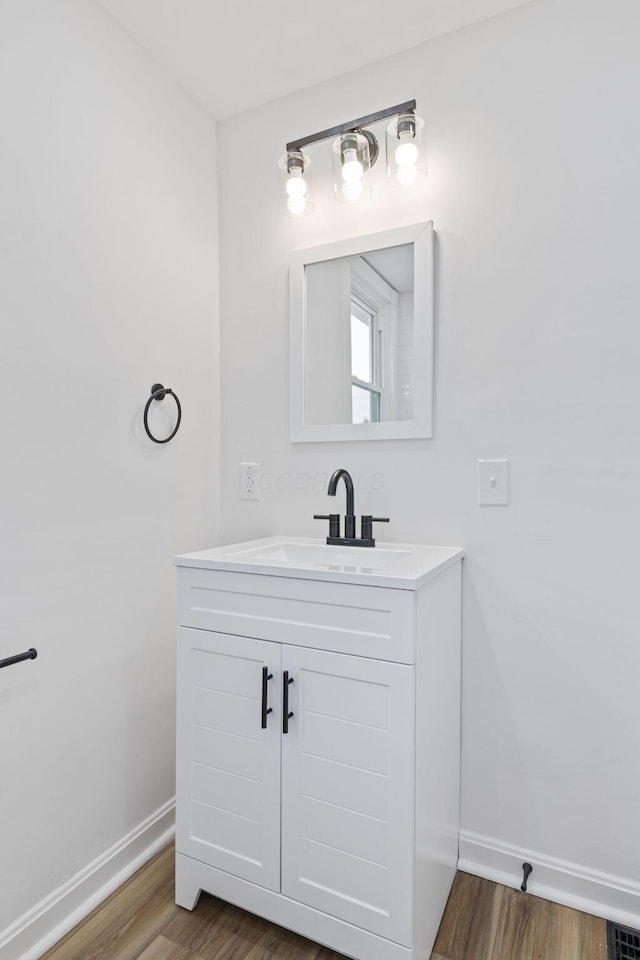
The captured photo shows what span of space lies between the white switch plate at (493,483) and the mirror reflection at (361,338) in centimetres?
27

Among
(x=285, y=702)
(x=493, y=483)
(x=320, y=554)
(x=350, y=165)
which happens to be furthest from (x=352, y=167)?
(x=285, y=702)

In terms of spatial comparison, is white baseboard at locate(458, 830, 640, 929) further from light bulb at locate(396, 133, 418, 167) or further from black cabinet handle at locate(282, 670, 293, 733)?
light bulb at locate(396, 133, 418, 167)

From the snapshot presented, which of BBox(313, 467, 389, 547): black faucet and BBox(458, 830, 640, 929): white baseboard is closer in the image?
BBox(458, 830, 640, 929): white baseboard

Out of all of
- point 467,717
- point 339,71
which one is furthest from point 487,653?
point 339,71

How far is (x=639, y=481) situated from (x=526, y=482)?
0.86 ft

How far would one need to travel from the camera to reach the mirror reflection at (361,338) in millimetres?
1584

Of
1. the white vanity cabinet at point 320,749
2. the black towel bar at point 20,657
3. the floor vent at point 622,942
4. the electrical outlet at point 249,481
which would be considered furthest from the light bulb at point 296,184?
the floor vent at point 622,942

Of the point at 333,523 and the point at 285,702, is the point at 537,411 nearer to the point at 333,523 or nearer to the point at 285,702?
the point at 333,523

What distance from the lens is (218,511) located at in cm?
193

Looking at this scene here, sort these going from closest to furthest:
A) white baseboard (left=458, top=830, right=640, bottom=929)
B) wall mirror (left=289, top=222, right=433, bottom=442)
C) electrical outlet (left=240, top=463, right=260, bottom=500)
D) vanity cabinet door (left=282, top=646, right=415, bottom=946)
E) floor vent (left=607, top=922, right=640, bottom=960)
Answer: vanity cabinet door (left=282, top=646, right=415, bottom=946), floor vent (left=607, top=922, right=640, bottom=960), white baseboard (left=458, top=830, right=640, bottom=929), wall mirror (left=289, top=222, right=433, bottom=442), electrical outlet (left=240, top=463, right=260, bottom=500)

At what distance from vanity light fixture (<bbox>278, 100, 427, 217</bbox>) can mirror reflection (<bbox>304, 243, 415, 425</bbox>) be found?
184mm

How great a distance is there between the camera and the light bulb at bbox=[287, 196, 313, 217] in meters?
1.68

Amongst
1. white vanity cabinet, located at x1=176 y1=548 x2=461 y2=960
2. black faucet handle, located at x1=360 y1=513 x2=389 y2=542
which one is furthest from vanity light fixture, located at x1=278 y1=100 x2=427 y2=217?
white vanity cabinet, located at x1=176 y1=548 x2=461 y2=960

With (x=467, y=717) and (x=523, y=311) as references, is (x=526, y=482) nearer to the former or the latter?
(x=523, y=311)
